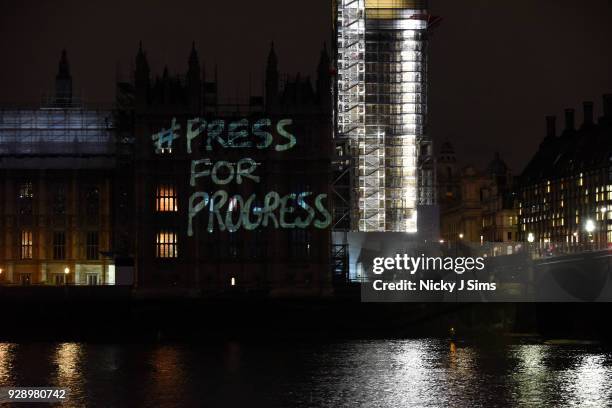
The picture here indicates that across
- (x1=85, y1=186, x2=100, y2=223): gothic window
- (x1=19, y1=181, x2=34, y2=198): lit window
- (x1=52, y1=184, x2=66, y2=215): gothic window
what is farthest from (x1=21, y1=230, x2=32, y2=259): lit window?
(x1=85, y1=186, x2=100, y2=223): gothic window

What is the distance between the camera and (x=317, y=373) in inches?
3243

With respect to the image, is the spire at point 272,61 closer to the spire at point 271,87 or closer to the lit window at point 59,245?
the spire at point 271,87

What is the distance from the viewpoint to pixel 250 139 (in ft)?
389

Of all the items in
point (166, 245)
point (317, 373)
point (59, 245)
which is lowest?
point (317, 373)

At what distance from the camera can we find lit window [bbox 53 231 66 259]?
12519 cm

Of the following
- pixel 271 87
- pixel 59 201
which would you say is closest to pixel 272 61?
pixel 271 87

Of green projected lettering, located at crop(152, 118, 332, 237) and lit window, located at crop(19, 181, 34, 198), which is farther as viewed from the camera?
lit window, located at crop(19, 181, 34, 198)

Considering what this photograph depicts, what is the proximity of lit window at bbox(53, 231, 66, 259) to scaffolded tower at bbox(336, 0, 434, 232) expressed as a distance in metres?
31.8

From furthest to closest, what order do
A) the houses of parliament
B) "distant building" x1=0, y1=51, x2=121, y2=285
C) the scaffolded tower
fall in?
the scaffolded tower < "distant building" x1=0, y1=51, x2=121, y2=285 < the houses of parliament

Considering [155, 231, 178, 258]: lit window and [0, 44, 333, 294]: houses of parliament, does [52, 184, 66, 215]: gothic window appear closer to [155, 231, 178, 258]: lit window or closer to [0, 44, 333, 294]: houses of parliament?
[0, 44, 333, 294]: houses of parliament

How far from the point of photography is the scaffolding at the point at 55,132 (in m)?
133

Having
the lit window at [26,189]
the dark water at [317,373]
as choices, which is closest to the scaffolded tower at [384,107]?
the lit window at [26,189]

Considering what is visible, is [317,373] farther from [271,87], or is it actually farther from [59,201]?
[59,201]

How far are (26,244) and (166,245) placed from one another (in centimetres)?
1555
